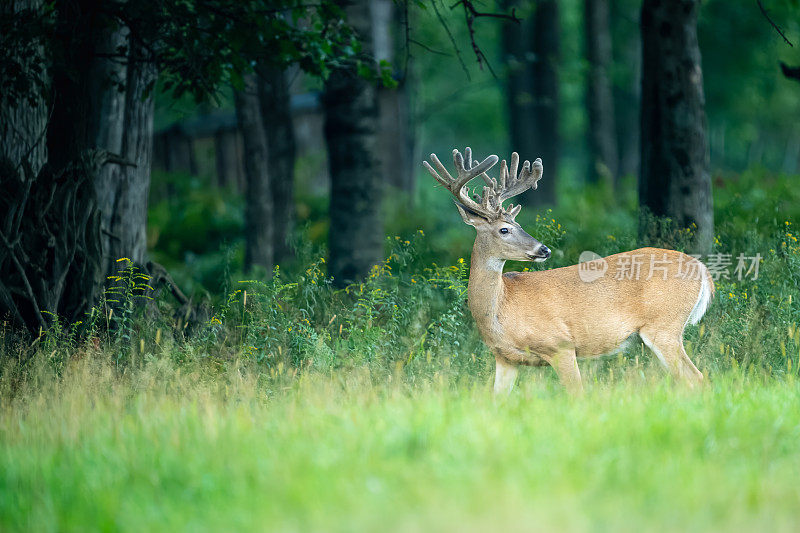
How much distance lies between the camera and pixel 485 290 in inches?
252

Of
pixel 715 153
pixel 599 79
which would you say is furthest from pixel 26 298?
pixel 715 153

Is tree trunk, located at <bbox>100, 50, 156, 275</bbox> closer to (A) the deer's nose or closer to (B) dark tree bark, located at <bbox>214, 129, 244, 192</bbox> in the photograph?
(A) the deer's nose

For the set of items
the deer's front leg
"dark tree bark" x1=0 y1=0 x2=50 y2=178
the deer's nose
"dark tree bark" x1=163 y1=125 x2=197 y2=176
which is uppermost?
"dark tree bark" x1=163 y1=125 x2=197 y2=176

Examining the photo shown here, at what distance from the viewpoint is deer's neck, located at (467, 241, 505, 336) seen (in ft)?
20.7

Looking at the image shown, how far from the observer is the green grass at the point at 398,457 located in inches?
143

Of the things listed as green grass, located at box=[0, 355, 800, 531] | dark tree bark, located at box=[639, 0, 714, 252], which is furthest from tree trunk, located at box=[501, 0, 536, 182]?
green grass, located at box=[0, 355, 800, 531]

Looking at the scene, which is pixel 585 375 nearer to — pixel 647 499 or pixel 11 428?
pixel 647 499

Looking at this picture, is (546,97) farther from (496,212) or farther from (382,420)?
(382,420)

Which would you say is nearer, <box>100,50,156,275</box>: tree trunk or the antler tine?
the antler tine

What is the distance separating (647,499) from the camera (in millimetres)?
3820

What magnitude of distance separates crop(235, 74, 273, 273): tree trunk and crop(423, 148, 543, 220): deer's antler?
582 centimetres

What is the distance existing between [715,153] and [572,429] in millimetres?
32218

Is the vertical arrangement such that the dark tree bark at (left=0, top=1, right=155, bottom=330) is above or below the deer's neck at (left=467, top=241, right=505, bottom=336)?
above

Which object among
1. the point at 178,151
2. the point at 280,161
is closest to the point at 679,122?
the point at 280,161
